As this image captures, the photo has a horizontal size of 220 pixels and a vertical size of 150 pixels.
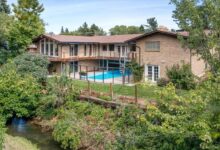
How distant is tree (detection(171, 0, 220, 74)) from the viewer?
40.9 ft

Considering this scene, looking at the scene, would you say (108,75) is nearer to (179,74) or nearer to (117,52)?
(117,52)

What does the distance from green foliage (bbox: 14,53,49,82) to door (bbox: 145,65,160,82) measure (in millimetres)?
10751

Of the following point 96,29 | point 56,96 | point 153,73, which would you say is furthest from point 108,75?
point 96,29

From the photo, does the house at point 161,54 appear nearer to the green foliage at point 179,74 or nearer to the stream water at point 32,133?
the green foliage at point 179,74

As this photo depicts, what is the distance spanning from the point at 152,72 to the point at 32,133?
49.6 ft

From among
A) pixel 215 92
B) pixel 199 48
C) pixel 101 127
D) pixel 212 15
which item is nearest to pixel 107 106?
pixel 101 127

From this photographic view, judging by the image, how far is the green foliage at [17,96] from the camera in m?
20.3

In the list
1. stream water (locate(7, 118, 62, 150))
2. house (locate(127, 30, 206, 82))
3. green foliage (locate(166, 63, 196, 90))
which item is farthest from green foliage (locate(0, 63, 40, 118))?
house (locate(127, 30, 206, 82))

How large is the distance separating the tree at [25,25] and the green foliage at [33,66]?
359 inches

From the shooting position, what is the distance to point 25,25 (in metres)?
37.5

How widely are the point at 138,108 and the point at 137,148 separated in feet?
19.6

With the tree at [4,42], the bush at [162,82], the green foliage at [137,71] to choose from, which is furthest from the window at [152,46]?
the tree at [4,42]

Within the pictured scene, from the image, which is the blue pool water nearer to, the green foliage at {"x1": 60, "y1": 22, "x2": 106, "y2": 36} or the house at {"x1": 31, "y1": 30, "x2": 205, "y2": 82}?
the house at {"x1": 31, "y1": 30, "x2": 205, "y2": 82}

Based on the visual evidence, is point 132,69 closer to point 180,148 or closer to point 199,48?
point 199,48
